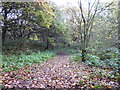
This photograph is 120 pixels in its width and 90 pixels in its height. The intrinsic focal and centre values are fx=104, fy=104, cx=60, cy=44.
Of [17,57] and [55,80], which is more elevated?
[17,57]

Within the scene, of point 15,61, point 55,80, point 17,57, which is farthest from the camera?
point 17,57

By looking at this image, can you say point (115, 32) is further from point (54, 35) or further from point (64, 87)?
point (54, 35)

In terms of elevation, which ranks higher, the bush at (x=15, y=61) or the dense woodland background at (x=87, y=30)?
the dense woodland background at (x=87, y=30)

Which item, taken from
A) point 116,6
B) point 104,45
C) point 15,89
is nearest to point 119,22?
point 116,6

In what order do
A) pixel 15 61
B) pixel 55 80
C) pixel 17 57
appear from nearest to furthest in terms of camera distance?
pixel 55 80, pixel 15 61, pixel 17 57

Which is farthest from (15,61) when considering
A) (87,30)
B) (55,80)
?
(87,30)

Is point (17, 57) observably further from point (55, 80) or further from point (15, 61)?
point (55, 80)

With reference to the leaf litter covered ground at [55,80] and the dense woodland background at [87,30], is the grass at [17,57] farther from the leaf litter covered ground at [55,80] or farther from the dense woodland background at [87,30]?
the leaf litter covered ground at [55,80]

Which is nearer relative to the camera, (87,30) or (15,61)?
(15,61)

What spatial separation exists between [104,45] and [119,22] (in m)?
1.36

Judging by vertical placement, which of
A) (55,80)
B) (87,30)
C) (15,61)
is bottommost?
(55,80)

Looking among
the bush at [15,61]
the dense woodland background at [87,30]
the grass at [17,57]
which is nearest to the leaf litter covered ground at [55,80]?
the dense woodland background at [87,30]

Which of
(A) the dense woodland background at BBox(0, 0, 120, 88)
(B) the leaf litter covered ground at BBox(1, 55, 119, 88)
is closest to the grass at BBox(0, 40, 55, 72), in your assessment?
(A) the dense woodland background at BBox(0, 0, 120, 88)

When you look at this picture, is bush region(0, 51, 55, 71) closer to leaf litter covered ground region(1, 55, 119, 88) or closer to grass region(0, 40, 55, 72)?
grass region(0, 40, 55, 72)
